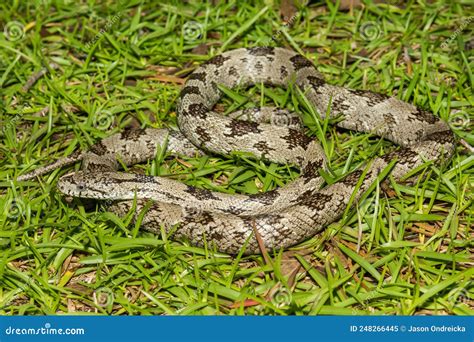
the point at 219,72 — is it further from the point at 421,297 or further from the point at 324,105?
the point at 421,297

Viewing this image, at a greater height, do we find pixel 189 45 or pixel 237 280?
pixel 189 45

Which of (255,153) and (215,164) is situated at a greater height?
(255,153)

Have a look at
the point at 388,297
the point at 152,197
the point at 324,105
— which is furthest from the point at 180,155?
the point at 388,297

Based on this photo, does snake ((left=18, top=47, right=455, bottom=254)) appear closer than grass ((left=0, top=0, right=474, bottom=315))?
No

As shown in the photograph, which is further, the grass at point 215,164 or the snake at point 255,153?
the snake at point 255,153
